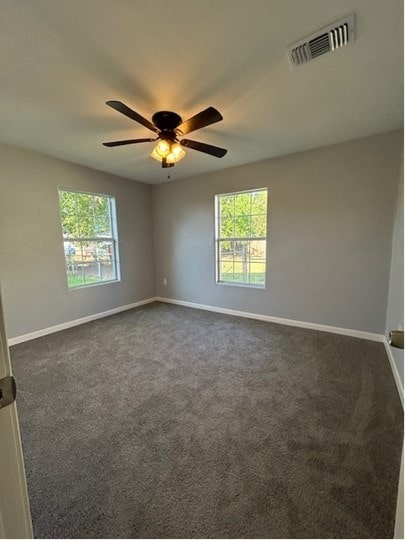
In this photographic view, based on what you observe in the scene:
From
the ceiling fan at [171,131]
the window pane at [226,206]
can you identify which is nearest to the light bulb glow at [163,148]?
the ceiling fan at [171,131]

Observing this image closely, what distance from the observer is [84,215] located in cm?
393

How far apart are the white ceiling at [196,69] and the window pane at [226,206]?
1.31m

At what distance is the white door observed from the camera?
559mm

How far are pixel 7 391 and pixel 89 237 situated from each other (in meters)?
3.80

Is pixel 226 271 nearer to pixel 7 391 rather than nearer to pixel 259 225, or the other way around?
pixel 259 225

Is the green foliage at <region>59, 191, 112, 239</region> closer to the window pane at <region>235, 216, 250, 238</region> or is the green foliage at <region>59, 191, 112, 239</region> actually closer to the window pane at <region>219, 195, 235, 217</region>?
the window pane at <region>219, 195, 235, 217</region>

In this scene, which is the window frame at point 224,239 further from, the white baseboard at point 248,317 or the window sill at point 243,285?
the white baseboard at point 248,317

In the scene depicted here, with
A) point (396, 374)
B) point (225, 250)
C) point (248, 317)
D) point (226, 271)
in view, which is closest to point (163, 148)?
point (225, 250)

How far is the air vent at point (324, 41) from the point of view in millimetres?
1415

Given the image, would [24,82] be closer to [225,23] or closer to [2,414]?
[225,23]

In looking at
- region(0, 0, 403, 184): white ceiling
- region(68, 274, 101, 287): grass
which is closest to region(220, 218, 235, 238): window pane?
region(0, 0, 403, 184): white ceiling

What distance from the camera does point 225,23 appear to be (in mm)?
1392

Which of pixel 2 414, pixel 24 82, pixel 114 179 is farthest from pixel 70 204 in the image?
pixel 2 414

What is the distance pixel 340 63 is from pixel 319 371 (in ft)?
8.30
